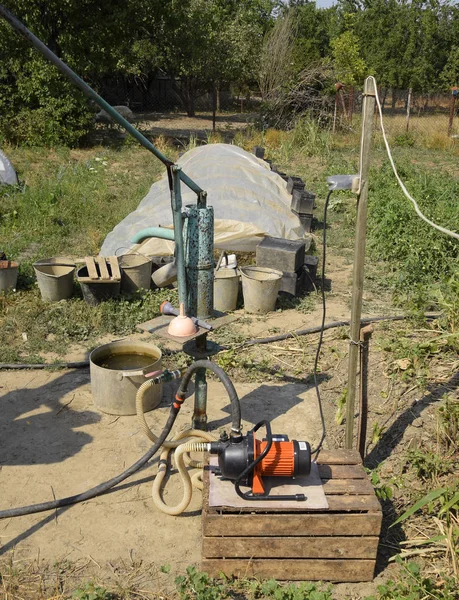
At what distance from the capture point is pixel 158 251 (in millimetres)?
7004

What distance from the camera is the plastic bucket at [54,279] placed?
6.18 m

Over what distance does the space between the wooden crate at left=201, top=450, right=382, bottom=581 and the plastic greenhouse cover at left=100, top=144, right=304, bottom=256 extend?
14.9ft

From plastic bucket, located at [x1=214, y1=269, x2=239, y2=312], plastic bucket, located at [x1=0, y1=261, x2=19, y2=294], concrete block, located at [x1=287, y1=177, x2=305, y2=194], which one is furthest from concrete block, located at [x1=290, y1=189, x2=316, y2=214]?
plastic bucket, located at [x1=0, y1=261, x2=19, y2=294]

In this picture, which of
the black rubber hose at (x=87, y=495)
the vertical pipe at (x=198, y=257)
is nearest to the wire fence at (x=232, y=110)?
the vertical pipe at (x=198, y=257)

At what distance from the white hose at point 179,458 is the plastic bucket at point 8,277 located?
10.9ft

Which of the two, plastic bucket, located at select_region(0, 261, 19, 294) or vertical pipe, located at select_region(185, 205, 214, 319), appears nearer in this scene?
vertical pipe, located at select_region(185, 205, 214, 319)

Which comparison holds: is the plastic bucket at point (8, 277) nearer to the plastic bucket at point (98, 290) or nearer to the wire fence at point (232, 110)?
the plastic bucket at point (98, 290)

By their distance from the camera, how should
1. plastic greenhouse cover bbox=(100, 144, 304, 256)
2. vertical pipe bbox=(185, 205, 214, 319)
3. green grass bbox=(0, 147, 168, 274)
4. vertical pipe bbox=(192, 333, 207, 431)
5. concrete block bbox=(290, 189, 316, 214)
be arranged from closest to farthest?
vertical pipe bbox=(185, 205, 214, 319), vertical pipe bbox=(192, 333, 207, 431), plastic greenhouse cover bbox=(100, 144, 304, 256), green grass bbox=(0, 147, 168, 274), concrete block bbox=(290, 189, 316, 214)

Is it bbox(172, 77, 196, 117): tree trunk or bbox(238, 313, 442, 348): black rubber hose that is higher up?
bbox(172, 77, 196, 117): tree trunk

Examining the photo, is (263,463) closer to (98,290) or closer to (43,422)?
(43,422)

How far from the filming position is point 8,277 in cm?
640

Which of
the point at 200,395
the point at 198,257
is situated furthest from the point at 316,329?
the point at 198,257

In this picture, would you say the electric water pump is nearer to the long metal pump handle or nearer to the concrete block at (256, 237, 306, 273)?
the long metal pump handle

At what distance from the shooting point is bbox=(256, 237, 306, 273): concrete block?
6449 millimetres
